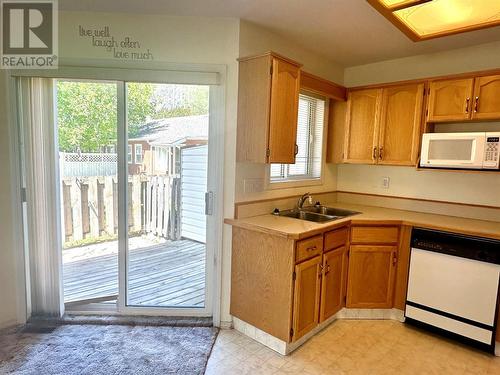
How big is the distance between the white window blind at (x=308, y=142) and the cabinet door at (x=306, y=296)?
1053 mm

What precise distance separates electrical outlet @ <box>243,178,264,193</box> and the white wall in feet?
4.63

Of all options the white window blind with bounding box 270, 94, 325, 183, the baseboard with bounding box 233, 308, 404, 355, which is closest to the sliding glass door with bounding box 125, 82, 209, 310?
the baseboard with bounding box 233, 308, 404, 355

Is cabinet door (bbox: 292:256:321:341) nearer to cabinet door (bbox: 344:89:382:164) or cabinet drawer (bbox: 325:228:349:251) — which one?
cabinet drawer (bbox: 325:228:349:251)

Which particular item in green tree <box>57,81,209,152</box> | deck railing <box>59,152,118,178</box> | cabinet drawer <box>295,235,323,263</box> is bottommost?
cabinet drawer <box>295,235,323,263</box>

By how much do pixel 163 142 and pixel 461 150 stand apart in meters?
2.49

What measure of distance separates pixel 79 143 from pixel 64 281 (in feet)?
4.28

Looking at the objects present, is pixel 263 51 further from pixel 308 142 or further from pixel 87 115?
pixel 87 115

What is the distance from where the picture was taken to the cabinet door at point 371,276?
269 centimetres

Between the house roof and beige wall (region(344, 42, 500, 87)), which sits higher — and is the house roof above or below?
below

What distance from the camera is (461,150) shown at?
2.52 meters

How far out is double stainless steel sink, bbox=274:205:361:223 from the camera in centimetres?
282

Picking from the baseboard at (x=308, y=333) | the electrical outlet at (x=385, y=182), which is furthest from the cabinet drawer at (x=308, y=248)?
the electrical outlet at (x=385, y=182)

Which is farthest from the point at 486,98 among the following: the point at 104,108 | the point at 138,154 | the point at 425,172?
the point at 104,108

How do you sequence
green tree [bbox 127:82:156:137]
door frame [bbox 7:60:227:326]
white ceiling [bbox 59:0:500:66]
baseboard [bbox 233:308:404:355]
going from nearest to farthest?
1. white ceiling [bbox 59:0:500:66]
2. baseboard [bbox 233:308:404:355]
3. door frame [bbox 7:60:227:326]
4. green tree [bbox 127:82:156:137]
